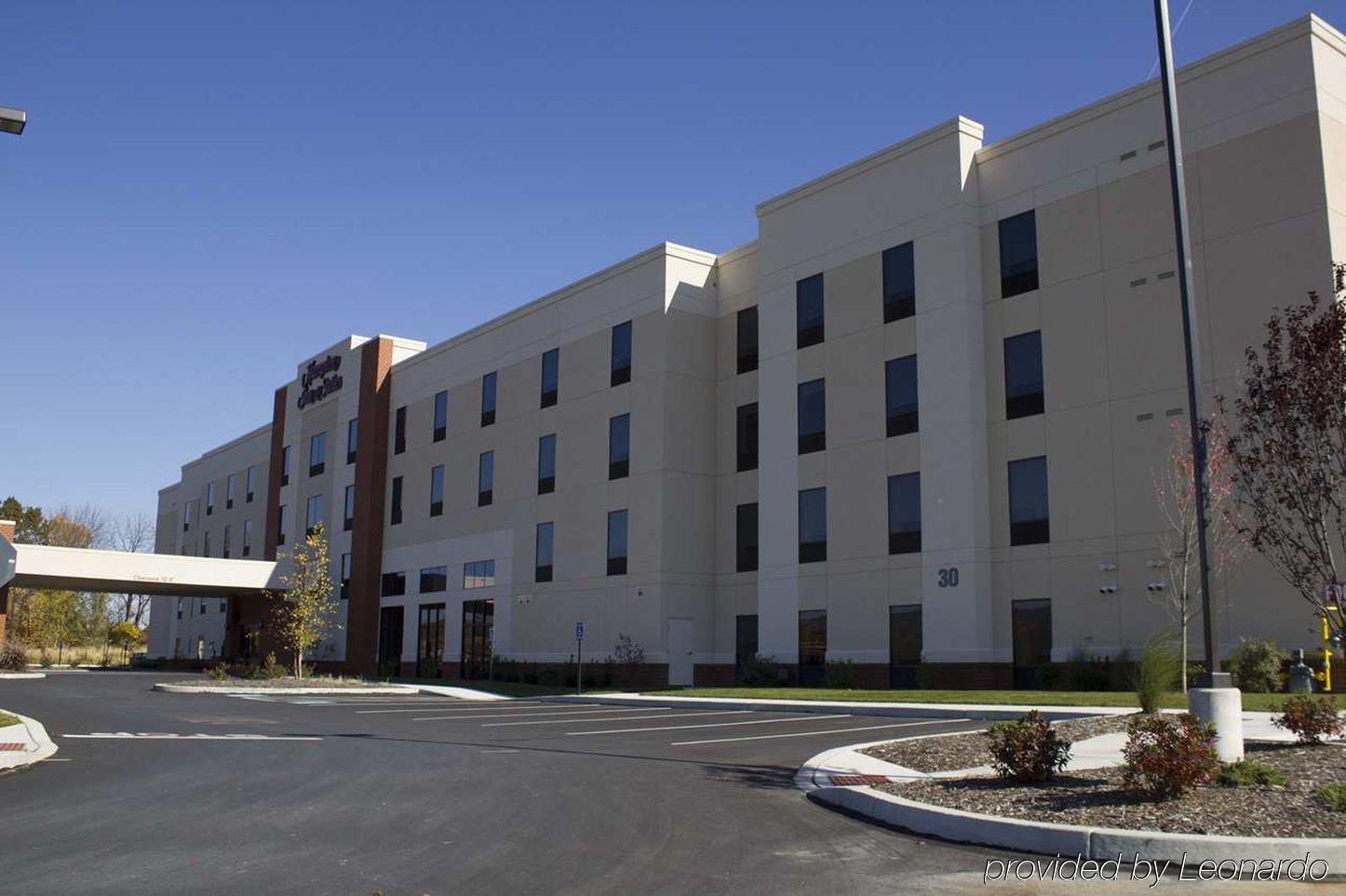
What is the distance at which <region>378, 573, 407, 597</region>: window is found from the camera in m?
55.8

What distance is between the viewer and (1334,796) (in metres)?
9.54

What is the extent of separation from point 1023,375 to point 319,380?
4499cm

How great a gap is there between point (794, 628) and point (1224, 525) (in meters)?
14.7

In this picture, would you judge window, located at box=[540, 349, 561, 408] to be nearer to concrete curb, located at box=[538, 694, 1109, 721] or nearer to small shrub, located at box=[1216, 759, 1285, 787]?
concrete curb, located at box=[538, 694, 1109, 721]

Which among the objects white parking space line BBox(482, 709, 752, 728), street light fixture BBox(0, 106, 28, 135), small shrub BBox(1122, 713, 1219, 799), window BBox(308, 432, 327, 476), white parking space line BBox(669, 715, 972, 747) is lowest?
white parking space line BBox(482, 709, 752, 728)

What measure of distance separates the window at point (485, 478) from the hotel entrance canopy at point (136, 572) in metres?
17.0

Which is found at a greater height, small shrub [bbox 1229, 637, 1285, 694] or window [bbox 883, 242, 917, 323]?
window [bbox 883, 242, 917, 323]

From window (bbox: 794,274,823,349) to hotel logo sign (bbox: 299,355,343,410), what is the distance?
33.3 meters

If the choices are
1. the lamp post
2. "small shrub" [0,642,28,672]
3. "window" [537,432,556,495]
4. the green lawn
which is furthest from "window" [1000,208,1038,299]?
"small shrub" [0,642,28,672]

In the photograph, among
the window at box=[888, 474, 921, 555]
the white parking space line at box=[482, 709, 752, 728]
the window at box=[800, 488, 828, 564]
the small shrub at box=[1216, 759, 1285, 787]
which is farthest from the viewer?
the window at box=[800, 488, 828, 564]

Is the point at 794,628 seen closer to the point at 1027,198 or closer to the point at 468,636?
the point at 1027,198

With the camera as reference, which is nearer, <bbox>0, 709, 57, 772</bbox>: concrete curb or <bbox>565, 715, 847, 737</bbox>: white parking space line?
<bbox>0, 709, 57, 772</bbox>: concrete curb

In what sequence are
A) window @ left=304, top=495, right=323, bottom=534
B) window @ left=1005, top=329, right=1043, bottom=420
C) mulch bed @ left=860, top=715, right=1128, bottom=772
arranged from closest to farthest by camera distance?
mulch bed @ left=860, top=715, right=1128, bottom=772 < window @ left=1005, top=329, right=1043, bottom=420 < window @ left=304, top=495, right=323, bottom=534

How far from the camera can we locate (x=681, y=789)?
1301 cm
